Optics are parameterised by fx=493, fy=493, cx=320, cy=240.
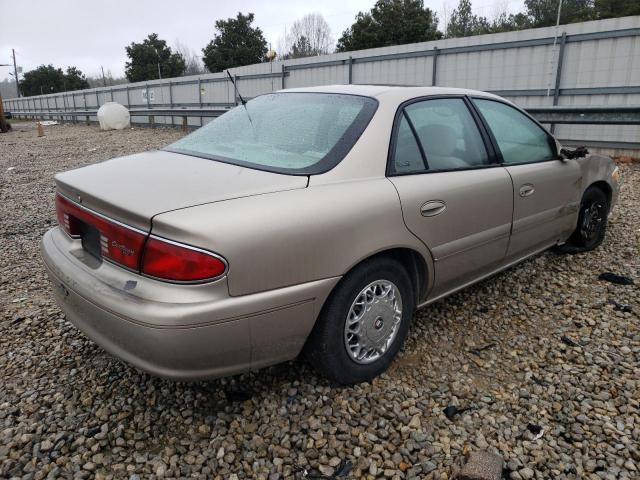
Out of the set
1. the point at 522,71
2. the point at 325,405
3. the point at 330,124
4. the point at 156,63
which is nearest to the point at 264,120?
the point at 330,124

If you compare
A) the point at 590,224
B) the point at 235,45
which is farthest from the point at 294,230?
the point at 235,45

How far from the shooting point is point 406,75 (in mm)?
13164

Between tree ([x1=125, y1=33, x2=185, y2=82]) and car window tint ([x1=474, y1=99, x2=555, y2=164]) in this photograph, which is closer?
car window tint ([x1=474, y1=99, x2=555, y2=164])

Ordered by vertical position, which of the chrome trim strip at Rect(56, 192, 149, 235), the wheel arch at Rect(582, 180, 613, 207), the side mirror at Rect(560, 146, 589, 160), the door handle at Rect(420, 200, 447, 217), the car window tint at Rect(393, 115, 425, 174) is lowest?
the wheel arch at Rect(582, 180, 613, 207)

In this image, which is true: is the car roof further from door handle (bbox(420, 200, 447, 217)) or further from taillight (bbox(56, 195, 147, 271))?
taillight (bbox(56, 195, 147, 271))

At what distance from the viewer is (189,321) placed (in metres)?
1.85

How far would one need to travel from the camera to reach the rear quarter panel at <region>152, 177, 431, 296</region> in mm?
1890

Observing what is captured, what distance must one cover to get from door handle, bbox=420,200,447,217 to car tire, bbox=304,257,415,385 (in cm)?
31

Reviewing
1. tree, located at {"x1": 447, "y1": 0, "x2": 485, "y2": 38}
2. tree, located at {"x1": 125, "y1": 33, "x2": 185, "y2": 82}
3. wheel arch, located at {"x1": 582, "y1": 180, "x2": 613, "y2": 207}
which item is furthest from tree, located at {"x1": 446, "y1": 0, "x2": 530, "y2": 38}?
wheel arch, located at {"x1": 582, "y1": 180, "x2": 613, "y2": 207}

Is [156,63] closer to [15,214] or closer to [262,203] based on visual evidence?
[15,214]

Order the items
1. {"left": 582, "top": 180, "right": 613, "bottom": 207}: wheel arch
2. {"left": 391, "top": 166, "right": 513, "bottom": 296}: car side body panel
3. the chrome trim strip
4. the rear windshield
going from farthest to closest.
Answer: {"left": 582, "top": 180, "right": 613, "bottom": 207}: wheel arch < {"left": 391, "top": 166, "right": 513, "bottom": 296}: car side body panel < the rear windshield < the chrome trim strip

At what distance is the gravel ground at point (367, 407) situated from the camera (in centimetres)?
207

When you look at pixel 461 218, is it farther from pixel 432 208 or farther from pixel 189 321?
pixel 189 321

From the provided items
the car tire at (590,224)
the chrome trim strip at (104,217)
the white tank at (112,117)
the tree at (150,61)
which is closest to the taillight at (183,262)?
the chrome trim strip at (104,217)
